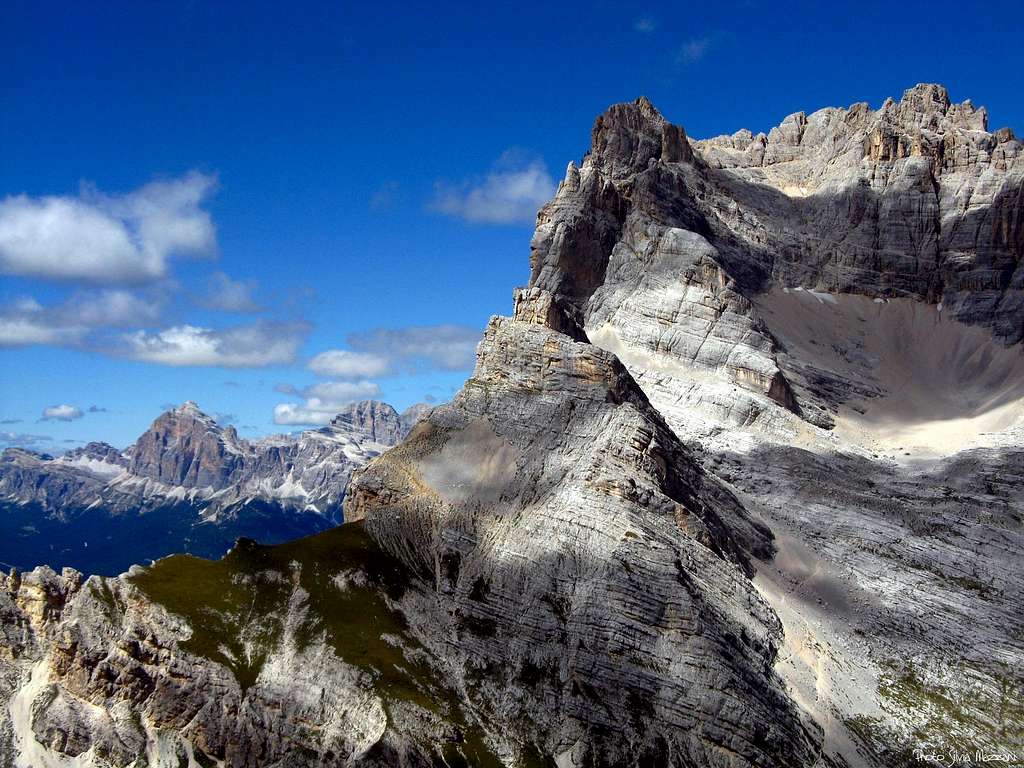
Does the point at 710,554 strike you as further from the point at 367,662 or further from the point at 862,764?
the point at 367,662

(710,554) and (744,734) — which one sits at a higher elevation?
(710,554)

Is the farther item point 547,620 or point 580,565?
point 580,565

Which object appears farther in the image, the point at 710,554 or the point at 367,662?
the point at 710,554

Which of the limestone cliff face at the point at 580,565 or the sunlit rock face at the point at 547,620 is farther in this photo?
the limestone cliff face at the point at 580,565

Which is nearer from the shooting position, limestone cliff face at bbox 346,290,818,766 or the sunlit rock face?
the sunlit rock face

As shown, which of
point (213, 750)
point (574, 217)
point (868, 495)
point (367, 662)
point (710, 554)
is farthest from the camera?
point (574, 217)

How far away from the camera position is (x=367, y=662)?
3361 inches

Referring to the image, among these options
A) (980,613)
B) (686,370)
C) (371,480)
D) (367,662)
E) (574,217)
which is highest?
(574,217)

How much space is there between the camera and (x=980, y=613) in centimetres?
11269

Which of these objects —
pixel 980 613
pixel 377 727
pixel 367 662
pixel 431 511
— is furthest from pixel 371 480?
pixel 980 613

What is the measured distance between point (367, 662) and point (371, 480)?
26656 mm

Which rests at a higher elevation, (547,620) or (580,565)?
(580,565)

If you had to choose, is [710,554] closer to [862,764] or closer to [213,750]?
[862,764]

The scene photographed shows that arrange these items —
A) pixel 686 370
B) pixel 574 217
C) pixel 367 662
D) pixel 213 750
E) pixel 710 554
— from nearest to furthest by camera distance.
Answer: pixel 213 750 < pixel 367 662 < pixel 710 554 < pixel 686 370 < pixel 574 217
